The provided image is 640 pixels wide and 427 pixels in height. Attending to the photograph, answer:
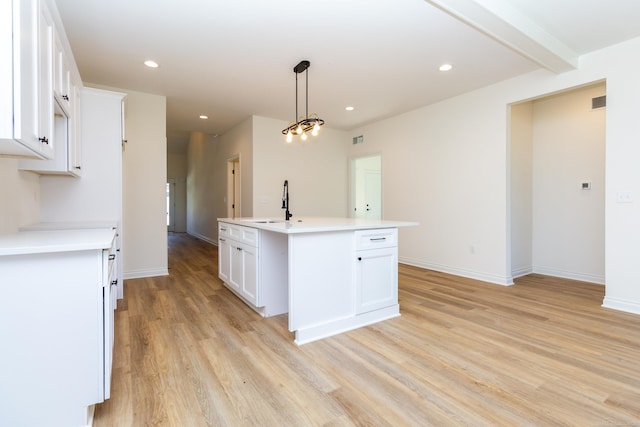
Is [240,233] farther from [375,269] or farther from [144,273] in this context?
[144,273]

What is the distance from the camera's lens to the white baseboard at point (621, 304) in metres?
2.93

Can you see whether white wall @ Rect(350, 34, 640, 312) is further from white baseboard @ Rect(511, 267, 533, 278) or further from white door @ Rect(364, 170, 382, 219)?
white door @ Rect(364, 170, 382, 219)

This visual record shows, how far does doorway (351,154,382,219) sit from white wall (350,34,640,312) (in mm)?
881

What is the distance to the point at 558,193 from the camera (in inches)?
170

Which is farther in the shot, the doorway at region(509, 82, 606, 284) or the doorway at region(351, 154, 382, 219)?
the doorway at region(351, 154, 382, 219)

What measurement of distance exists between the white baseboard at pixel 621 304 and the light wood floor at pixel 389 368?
0.12m

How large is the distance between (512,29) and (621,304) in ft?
9.18

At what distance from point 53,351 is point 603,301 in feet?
14.6

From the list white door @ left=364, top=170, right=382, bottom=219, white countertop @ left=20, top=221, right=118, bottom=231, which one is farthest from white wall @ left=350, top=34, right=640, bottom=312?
white countertop @ left=20, top=221, right=118, bottom=231

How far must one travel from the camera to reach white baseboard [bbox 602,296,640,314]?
2926 mm

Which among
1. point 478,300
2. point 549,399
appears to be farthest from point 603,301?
point 549,399

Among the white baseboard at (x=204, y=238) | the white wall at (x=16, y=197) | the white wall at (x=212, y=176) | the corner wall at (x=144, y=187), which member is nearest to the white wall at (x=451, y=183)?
the white wall at (x=212, y=176)

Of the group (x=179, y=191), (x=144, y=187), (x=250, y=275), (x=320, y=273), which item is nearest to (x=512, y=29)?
(x=320, y=273)

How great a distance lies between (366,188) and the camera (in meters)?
7.26
